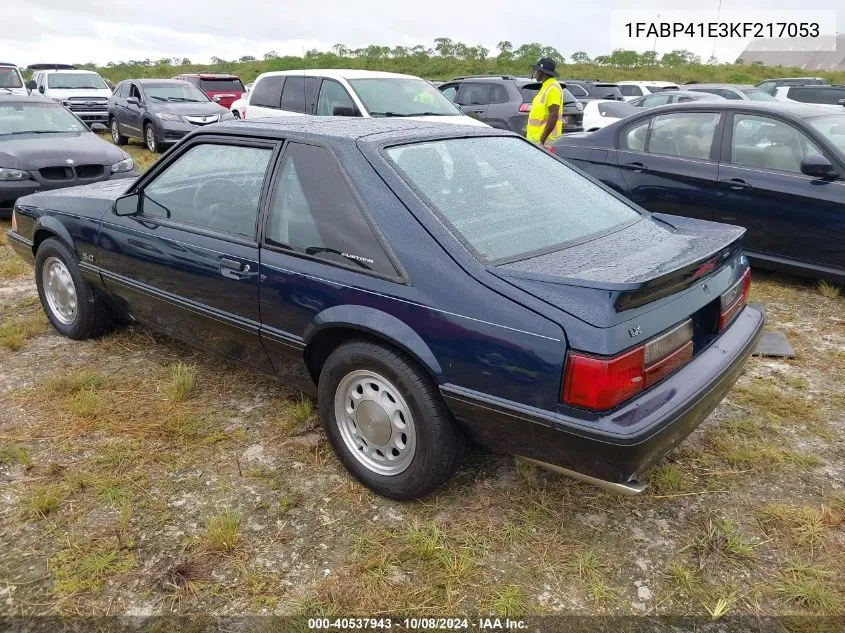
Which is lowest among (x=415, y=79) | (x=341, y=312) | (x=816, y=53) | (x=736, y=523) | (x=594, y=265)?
(x=736, y=523)

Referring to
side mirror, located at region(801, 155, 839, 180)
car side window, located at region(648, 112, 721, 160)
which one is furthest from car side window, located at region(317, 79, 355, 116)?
side mirror, located at region(801, 155, 839, 180)

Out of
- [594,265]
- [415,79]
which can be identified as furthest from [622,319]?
[415,79]

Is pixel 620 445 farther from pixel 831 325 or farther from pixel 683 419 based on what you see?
pixel 831 325

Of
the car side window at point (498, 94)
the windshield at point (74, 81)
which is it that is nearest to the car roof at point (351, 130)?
the car side window at point (498, 94)

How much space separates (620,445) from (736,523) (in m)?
0.94

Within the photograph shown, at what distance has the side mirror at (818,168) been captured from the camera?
15.9ft

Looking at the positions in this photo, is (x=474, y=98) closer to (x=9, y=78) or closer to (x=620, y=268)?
(x=9, y=78)

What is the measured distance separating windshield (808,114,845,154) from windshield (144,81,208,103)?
1180 centimetres

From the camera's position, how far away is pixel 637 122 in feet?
20.1

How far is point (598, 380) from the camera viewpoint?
2.09 meters

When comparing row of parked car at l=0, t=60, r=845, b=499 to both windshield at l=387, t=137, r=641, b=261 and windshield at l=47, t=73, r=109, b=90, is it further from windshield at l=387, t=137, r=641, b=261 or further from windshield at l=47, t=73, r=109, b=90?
windshield at l=47, t=73, r=109, b=90

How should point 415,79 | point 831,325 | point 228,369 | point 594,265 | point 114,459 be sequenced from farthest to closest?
point 415,79, point 831,325, point 228,369, point 114,459, point 594,265

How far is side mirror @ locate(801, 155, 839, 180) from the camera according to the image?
486 cm

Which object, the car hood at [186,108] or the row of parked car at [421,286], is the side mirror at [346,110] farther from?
the car hood at [186,108]
